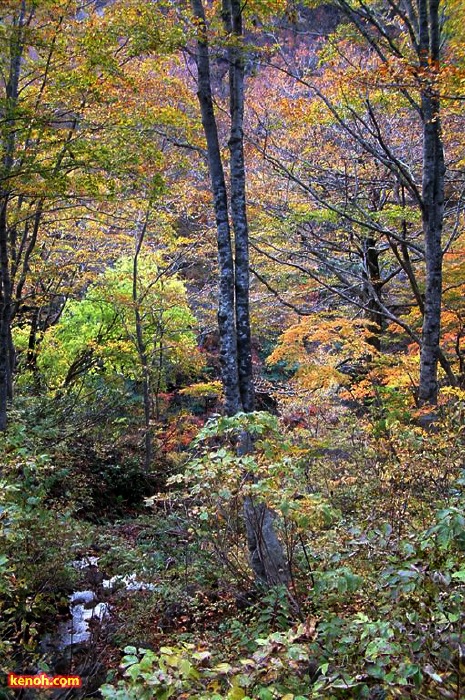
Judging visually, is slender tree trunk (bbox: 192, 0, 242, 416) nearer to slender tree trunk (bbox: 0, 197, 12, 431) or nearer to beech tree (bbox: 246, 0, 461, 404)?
beech tree (bbox: 246, 0, 461, 404)

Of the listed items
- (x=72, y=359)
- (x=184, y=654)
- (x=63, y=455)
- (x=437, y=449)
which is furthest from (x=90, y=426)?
(x=184, y=654)

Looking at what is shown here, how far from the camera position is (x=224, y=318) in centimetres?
567

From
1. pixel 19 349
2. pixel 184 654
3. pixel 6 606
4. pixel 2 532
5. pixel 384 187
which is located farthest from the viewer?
pixel 19 349

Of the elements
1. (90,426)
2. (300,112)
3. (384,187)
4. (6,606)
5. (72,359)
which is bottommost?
(6,606)

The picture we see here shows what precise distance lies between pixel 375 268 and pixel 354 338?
3.76m

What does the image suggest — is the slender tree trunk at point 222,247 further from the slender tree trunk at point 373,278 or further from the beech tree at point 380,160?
the slender tree trunk at point 373,278

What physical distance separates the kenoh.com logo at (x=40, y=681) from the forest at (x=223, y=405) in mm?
24

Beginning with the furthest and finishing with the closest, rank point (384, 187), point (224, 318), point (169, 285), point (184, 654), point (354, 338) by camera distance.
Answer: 1. point (169, 285)
2. point (384, 187)
3. point (354, 338)
4. point (224, 318)
5. point (184, 654)

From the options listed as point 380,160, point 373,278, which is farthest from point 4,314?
point 373,278

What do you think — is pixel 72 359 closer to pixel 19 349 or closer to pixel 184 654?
pixel 19 349

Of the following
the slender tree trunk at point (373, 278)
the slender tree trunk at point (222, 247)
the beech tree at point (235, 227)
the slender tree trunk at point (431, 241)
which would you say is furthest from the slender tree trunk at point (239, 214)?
the slender tree trunk at point (373, 278)

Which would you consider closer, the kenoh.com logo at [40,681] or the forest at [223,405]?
the forest at [223,405]

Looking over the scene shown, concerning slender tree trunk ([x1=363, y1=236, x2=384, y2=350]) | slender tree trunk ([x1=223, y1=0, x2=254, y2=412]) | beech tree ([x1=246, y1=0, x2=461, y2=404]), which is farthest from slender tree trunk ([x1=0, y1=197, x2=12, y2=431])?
slender tree trunk ([x1=363, y1=236, x2=384, y2=350])

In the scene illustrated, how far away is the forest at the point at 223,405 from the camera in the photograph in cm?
234
